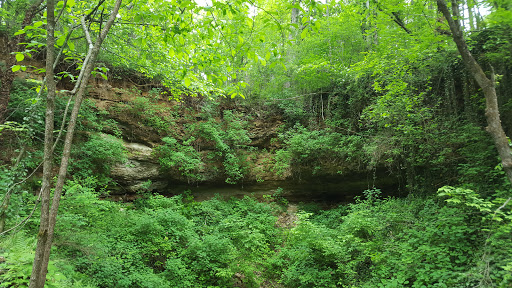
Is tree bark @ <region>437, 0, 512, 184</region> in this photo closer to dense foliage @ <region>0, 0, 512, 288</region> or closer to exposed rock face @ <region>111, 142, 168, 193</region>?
dense foliage @ <region>0, 0, 512, 288</region>

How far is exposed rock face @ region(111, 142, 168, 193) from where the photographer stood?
31.3 ft

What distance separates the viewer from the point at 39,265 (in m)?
1.66

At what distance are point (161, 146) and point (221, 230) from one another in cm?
436

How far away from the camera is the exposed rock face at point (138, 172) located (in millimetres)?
9539

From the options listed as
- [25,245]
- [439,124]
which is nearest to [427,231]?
[439,124]

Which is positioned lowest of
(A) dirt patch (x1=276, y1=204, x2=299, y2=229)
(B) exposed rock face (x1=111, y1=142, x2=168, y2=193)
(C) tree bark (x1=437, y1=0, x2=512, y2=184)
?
(A) dirt patch (x1=276, y1=204, x2=299, y2=229)

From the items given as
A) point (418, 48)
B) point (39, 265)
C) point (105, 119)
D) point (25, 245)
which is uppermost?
point (418, 48)

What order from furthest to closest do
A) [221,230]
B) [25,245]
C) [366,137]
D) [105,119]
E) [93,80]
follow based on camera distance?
[93,80] < [105,119] < [366,137] < [221,230] < [25,245]

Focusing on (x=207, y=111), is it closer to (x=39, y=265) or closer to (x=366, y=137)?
(x=366, y=137)

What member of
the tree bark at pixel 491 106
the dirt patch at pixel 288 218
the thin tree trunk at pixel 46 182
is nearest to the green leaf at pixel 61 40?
the thin tree trunk at pixel 46 182

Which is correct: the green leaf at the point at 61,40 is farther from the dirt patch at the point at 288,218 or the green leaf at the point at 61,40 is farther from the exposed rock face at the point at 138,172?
the dirt patch at the point at 288,218

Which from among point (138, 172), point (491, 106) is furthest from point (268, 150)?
point (491, 106)

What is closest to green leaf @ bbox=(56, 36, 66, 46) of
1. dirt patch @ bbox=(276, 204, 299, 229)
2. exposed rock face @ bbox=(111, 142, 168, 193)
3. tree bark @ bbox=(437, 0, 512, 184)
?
tree bark @ bbox=(437, 0, 512, 184)

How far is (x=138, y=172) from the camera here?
32.6 ft
